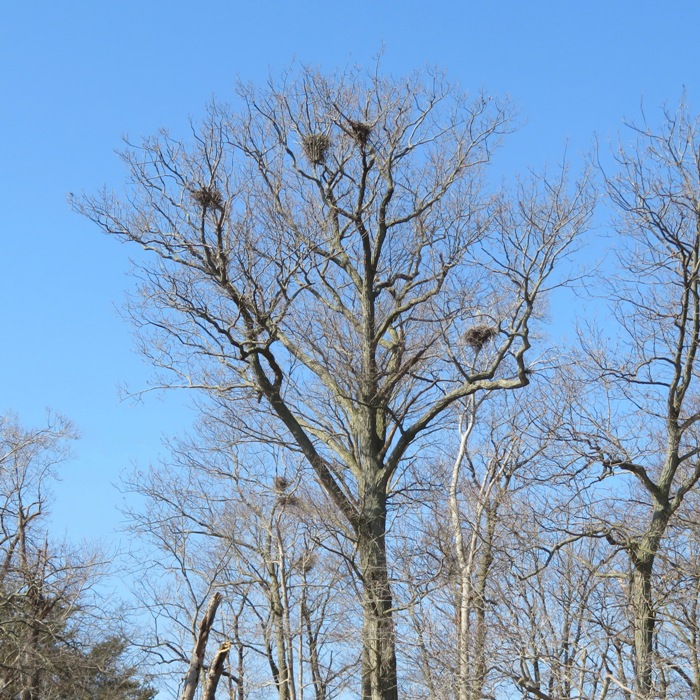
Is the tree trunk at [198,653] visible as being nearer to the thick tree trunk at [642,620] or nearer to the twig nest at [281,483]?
the thick tree trunk at [642,620]

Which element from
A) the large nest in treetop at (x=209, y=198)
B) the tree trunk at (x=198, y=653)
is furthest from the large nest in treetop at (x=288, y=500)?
the large nest in treetop at (x=209, y=198)

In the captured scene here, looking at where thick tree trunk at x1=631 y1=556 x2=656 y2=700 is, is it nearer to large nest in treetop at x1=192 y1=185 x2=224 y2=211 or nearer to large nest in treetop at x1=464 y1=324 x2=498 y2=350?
large nest in treetop at x1=464 y1=324 x2=498 y2=350

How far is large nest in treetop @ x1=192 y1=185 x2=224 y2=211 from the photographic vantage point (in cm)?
1130

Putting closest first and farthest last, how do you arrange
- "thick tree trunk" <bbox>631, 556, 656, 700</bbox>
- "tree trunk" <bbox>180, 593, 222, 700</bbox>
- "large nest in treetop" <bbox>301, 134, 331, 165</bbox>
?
"thick tree trunk" <bbox>631, 556, 656, 700</bbox> → "tree trunk" <bbox>180, 593, 222, 700</bbox> → "large nest in treetop" <bbox>301, 134, 331, 165</bbox>

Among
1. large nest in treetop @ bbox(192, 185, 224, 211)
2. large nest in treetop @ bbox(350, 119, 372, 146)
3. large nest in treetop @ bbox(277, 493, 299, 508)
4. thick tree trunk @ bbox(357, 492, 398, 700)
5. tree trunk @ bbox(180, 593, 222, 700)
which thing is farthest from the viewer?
large nest in treetop @ bbox(277, 493, 299, 508)

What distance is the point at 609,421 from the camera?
1106 centimetres

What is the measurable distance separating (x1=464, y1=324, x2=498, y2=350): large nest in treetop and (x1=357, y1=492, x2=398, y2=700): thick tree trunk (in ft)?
9.81

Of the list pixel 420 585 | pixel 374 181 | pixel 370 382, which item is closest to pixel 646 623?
pixel 420 585

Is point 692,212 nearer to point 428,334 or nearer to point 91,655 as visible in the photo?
point 428,334

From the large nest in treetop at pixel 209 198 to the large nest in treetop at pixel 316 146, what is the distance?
169cm

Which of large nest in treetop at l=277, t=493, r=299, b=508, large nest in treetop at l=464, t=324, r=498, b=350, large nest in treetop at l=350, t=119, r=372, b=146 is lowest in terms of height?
large nest in treetop at l=277, t=493, r=299, b=508

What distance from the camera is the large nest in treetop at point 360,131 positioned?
12.1 m

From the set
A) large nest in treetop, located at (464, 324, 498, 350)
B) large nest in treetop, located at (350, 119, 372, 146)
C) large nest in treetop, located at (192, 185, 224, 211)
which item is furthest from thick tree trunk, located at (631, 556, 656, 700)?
large nest in treetop, located at (192, 185, 224, 211)

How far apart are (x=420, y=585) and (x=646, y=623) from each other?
3515 millimetres
